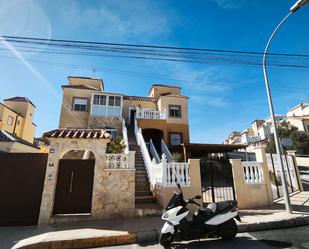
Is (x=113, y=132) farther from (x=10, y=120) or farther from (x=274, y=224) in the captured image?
(x=10, y=120)

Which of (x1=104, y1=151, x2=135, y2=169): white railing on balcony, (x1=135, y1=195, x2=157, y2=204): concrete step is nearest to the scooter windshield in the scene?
(x1=104, y1=151, x2=135, y2=169): white railing on balcony

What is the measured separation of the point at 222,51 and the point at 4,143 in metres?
16.6

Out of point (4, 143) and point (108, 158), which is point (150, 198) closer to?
point (108, 158)

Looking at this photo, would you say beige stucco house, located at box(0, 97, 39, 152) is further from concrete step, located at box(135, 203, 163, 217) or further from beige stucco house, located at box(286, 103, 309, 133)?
beige stucco house, located at box(286, 103, 309, 133)

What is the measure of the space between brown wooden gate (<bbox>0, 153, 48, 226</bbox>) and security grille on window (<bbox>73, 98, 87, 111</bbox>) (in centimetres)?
1246

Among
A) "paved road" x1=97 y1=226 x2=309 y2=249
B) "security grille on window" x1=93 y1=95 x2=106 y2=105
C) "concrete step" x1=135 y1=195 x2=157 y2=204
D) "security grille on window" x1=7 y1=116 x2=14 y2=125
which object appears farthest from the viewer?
"security grille on window" x1=7 y1=116 x2=14 y2=125

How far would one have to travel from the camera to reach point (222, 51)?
8078 mm

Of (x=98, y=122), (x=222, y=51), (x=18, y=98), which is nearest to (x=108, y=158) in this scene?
(x=222, y=51)

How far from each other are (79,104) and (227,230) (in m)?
17.6

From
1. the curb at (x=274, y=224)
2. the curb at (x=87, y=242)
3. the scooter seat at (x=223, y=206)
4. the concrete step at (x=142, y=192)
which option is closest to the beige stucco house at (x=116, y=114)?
the concrete step at (x=142, y=192)

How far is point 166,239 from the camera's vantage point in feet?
13.7

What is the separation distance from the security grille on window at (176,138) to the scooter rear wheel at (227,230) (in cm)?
1415

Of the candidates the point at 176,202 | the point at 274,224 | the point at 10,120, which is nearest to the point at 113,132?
the point at 176,202

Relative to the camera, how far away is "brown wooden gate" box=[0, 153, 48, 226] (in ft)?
19.9
